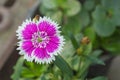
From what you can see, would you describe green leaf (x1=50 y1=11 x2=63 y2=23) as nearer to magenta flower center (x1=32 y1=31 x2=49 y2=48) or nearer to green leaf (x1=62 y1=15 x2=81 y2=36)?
green leaf (x1=62 y1=15 x2=81 y2=36)

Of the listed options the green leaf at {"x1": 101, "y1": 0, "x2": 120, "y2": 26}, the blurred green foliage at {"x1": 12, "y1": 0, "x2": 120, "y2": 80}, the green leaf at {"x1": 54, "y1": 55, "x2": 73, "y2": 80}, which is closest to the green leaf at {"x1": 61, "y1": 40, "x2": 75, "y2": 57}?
the blurred green foliage at {"x1": 12, "y1": 0, "x2": 120, "y2": 80}

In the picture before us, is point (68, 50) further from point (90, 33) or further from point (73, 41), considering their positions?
point (90, 33)

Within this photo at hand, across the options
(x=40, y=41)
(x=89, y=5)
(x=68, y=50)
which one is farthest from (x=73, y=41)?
(x=89, y=5)

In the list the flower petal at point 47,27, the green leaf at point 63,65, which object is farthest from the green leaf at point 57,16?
the flower petal at point 47,27

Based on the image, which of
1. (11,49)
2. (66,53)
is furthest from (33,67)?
(11,49)

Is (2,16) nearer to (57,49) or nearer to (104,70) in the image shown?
(104,70)

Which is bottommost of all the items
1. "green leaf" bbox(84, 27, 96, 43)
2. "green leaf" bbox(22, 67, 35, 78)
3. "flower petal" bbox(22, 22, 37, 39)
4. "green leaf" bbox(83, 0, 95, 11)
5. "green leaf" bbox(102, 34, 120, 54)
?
"green leaf" bbox(102, 34, 120, 54)
